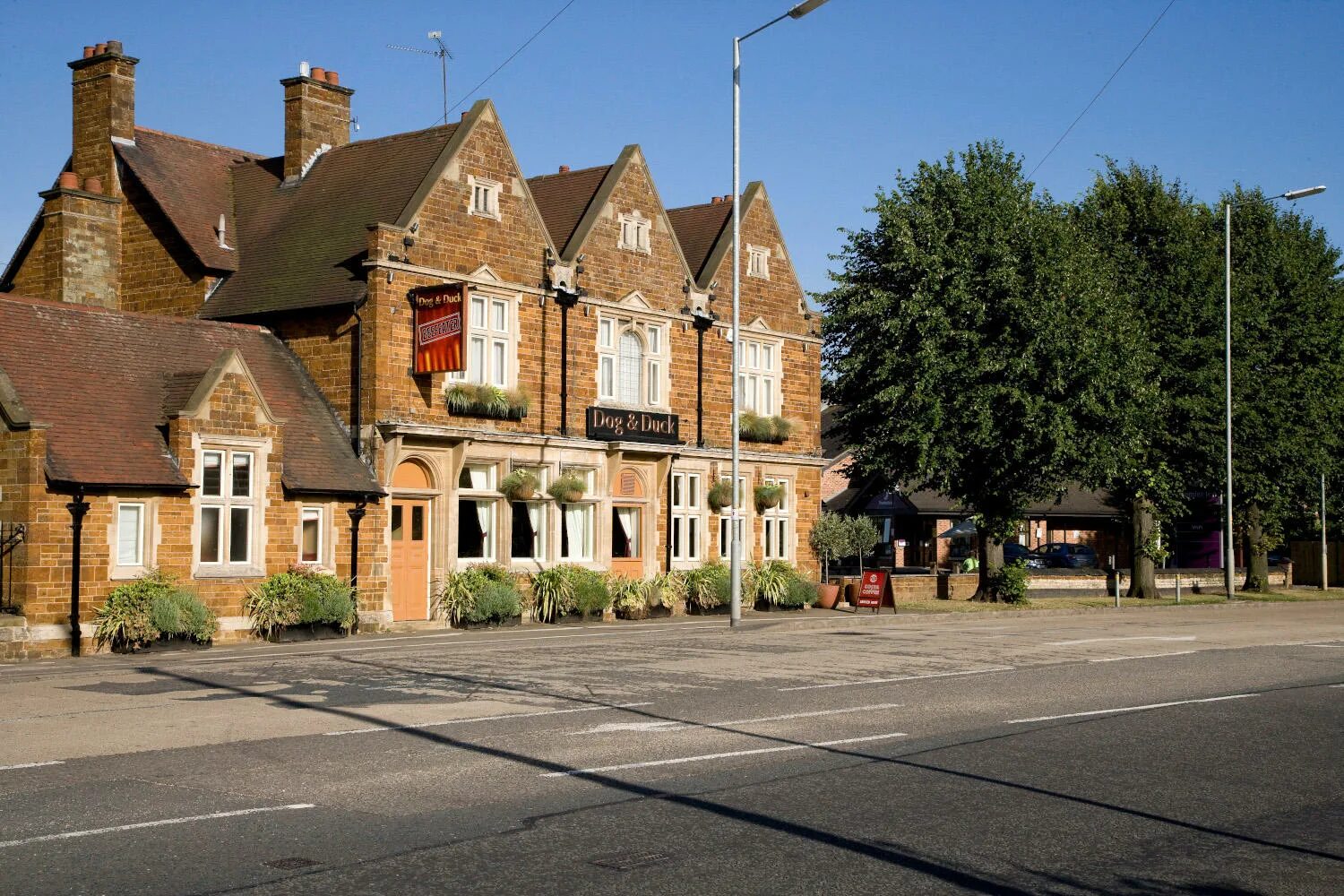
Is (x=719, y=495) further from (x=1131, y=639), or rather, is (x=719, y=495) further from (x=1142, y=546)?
(x=1142, y=546)

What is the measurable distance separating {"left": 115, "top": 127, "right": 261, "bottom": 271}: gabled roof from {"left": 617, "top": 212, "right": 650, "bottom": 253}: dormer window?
28.2 ft

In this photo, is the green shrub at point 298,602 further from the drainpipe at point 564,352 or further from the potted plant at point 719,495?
the potted plant at point 719,495

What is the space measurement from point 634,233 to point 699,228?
537cm

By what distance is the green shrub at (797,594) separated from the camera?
37.8 meters

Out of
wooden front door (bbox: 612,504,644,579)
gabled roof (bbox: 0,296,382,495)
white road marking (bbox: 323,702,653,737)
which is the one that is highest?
gabled roof (bbox: 0,296,382,495)

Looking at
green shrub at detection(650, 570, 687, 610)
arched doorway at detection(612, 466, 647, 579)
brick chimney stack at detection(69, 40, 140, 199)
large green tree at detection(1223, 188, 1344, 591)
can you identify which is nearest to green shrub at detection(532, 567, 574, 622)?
arched doorway at detection(612, 466, 647, 579)

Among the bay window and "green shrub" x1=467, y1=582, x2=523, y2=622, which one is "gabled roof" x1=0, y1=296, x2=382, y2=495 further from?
"green shrub" x1=467, y1=582, x2=523, y2=622

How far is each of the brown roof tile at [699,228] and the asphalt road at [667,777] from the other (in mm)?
19594

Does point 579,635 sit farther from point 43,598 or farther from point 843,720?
point 843,720

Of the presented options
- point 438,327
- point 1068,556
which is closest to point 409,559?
point 438,327

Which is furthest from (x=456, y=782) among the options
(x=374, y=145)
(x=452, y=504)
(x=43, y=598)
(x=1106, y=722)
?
(x=374, y=145)

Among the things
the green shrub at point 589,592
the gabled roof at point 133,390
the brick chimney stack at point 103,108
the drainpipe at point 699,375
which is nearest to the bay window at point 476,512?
the green shrub at point 589,592

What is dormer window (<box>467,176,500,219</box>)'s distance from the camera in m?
31.7

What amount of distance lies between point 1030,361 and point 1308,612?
1034 cm
